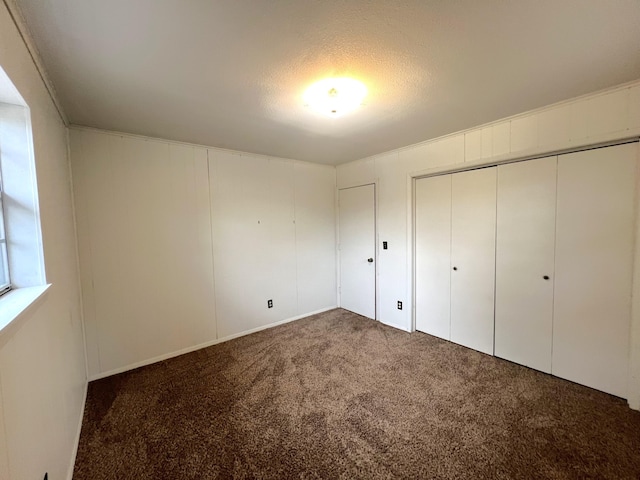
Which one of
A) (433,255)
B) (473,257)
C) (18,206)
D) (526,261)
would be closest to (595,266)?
(526,261)

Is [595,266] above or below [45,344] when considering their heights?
above

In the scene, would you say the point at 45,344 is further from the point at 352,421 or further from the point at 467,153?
the point at 467,153

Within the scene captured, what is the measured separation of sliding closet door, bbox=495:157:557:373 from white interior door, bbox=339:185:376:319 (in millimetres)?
1564

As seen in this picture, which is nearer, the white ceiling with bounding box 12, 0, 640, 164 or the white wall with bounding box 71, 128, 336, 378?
the white ceiling with bounding box 12, 0, 640, 164

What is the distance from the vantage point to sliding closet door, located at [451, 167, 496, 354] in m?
2.75

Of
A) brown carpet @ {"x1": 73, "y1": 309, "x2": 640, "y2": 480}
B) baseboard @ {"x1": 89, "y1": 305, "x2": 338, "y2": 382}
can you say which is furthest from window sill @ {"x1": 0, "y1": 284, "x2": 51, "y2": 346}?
baseboard @ {"x1": 89, "y1": 305, "x2": 338, "y2": 382}

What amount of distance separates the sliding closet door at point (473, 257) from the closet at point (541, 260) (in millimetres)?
10

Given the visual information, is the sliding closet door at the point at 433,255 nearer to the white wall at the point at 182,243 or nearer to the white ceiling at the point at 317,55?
the white ceiling at the point at 317,55

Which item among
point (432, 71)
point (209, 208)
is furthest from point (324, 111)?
point (209, 208)

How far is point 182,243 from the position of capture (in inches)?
117

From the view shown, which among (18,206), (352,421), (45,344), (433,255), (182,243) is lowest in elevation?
(352,421)

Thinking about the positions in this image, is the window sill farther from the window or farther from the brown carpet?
the brown carpet

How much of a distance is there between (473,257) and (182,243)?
3.13 meters

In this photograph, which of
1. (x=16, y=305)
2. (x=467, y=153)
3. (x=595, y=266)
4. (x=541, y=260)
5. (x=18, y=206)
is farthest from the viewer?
(x=467, y=153)
